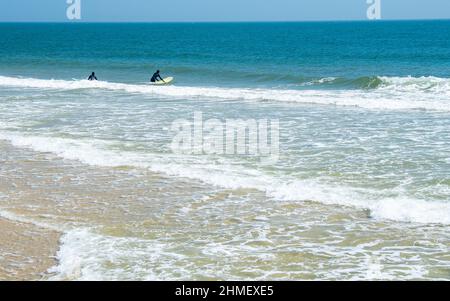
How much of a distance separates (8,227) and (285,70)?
3850 cm

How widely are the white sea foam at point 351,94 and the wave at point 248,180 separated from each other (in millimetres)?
12271

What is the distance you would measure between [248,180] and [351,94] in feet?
61.7

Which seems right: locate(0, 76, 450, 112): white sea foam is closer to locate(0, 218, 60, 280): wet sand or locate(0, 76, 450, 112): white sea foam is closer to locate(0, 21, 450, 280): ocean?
locate(0, 21, 450, 280): ocean

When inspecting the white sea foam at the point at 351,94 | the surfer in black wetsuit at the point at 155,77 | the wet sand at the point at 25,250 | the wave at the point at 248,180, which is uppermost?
the surfer in black wetsuit at the point at 155,77

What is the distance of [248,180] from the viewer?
12648 mm

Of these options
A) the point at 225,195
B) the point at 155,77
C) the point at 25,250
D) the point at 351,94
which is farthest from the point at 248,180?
the point at 155,77

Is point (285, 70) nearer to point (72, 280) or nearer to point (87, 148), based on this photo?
point (87, 148)

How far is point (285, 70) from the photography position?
47.0 metres

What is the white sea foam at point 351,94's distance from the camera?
25.4 metres

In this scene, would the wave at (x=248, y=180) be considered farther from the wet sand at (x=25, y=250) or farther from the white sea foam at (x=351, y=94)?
the white sea foam at (x=351, y=94)

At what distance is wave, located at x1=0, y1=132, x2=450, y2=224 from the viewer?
34.4ft

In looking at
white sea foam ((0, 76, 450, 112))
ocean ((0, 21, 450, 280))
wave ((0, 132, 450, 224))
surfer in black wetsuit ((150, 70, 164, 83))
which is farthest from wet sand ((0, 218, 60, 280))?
surfer in black wetsuit ((150, 70, 164, 83))

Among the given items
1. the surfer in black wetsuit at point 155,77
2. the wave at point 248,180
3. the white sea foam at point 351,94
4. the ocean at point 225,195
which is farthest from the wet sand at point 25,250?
the surfer in black wetsuit at point 155,77

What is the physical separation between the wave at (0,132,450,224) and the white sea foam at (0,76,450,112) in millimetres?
12271
